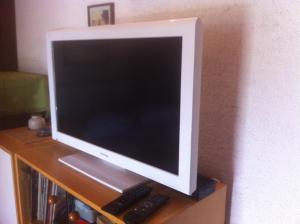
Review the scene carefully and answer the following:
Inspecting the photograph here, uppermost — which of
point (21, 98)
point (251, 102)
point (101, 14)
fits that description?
point (101, 14)

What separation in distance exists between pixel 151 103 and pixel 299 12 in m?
0.52

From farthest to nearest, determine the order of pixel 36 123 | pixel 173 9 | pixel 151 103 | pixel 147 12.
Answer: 1. pixel 36 123
2. pixel 147 12
3. pixel 173 9
4. pixel 151 103

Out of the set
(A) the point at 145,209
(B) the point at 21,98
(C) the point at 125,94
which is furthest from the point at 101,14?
(A) the point at 145,209

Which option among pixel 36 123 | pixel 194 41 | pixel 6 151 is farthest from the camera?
pixel 36 123

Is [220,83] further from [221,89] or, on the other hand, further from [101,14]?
[101,14]

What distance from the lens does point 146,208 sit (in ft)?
2.91

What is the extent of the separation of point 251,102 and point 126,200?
0.54m

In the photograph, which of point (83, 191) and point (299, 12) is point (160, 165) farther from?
point (299, 12)

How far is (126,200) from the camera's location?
929 millimetres

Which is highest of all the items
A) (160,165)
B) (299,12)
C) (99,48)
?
(299,12)

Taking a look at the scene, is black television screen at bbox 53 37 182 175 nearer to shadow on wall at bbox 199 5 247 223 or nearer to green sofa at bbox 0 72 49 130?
shadow on wall at bbox 199 5 247 223

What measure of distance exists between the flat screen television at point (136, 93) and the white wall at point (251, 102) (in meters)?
0.26

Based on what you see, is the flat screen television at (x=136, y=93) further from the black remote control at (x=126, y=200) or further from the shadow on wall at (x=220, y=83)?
the shadow on wall at (x=220, y=83)

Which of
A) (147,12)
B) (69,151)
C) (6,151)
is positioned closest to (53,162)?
(69,151)
